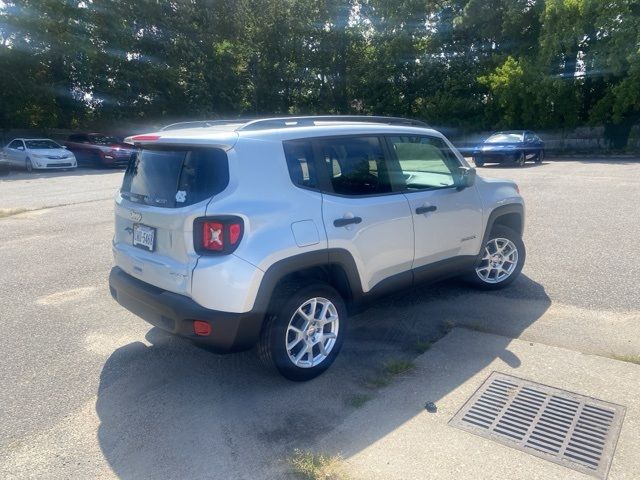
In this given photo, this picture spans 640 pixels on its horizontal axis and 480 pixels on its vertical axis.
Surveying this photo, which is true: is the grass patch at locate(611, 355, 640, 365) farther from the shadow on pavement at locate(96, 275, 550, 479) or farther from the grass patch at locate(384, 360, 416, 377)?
the grass patch at locate(384, 360, 416, 377)

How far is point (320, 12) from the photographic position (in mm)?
34281

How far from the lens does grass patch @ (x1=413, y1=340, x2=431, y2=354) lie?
4246mm

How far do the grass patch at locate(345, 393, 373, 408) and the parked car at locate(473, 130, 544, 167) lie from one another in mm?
18928

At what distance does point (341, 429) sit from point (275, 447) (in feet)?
1.36

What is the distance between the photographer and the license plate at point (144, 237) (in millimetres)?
3793

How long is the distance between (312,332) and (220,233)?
1029 mm

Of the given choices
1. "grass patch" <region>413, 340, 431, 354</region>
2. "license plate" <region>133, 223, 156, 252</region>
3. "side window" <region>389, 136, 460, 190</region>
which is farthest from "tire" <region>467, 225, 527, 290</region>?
"license plate" <region>133, 223, 156, 252</region>

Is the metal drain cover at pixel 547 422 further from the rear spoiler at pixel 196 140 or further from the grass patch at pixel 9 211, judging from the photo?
the grass patch at pixel 9 211

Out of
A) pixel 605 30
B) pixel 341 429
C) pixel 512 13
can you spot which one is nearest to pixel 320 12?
pixel 512 13

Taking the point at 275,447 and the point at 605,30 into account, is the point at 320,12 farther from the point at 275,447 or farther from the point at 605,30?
the point at 275,447

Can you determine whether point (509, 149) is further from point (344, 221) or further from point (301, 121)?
point (344, 221)

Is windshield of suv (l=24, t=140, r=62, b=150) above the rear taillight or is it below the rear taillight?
above

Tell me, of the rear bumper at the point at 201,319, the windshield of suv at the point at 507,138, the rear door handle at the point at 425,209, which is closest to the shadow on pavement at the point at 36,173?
the windshield of suv at the point at 507,138

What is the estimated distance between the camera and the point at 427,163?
16.2ft
